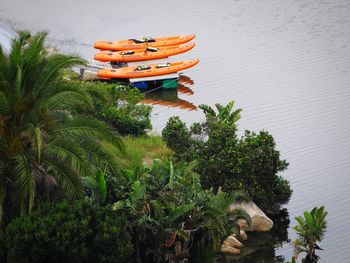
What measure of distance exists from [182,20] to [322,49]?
11.7 metres

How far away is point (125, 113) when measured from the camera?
37.4 meters

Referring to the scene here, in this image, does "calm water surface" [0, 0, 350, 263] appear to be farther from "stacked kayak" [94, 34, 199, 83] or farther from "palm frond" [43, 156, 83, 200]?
"palm frond" [43, 156, 83, 200]

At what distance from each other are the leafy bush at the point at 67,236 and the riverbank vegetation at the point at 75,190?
1.1 inches

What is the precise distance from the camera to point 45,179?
927 inches

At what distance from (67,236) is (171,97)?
91.9 feet

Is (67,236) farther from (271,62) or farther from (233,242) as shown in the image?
(271,62)

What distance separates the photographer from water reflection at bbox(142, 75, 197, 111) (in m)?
49.1

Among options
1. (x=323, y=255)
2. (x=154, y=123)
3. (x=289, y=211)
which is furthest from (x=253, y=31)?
(x=323, y=255)

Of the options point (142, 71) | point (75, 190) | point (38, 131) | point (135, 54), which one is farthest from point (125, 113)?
point (135, 54)

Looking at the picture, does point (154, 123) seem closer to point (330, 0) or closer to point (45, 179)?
point (45, 179)

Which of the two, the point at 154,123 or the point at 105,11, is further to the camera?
the point at 105,11

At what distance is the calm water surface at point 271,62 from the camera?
39062mm

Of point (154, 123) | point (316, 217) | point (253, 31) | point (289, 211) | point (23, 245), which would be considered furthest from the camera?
point (253, 31)

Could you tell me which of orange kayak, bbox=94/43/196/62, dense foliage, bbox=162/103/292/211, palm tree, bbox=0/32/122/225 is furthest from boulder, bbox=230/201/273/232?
orange kayak, bbox=94/43/196/62
